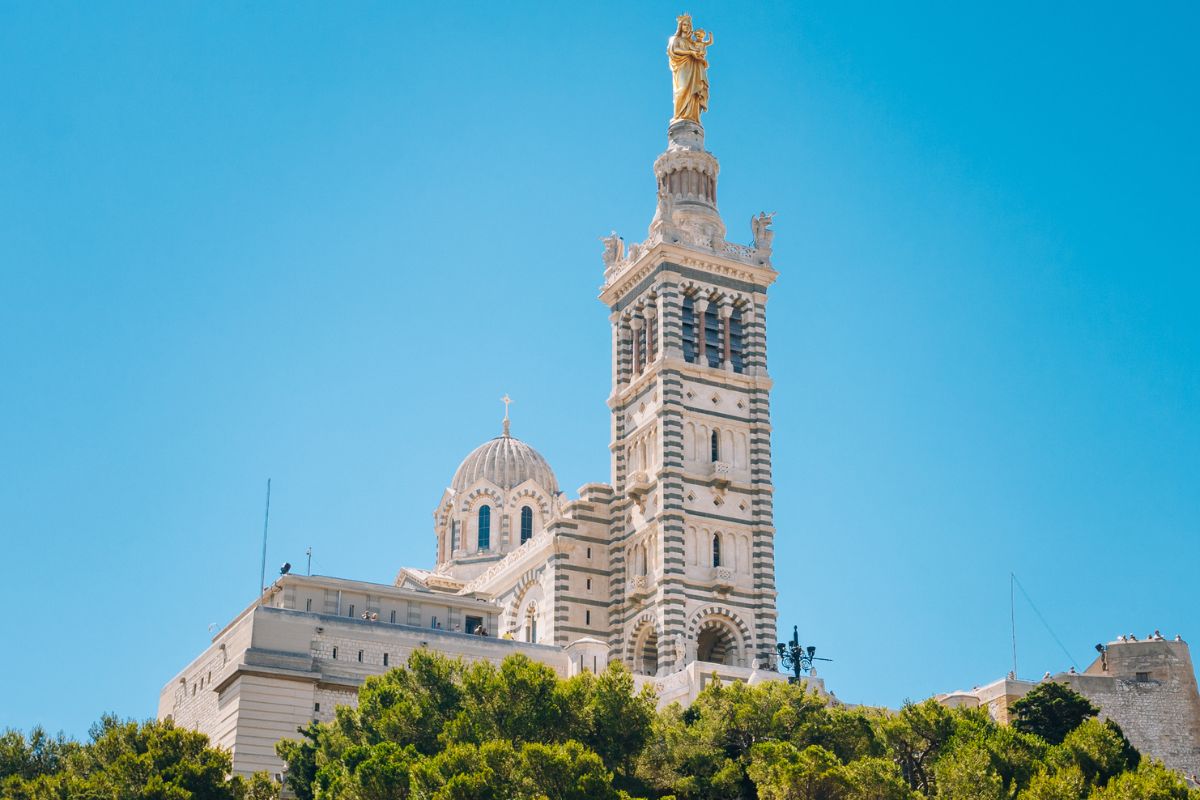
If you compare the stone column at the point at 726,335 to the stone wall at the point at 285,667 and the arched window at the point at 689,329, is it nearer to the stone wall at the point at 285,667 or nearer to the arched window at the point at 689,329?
the arched window at the point at 689,329

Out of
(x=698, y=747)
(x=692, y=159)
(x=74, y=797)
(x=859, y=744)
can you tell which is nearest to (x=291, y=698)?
(x=74, y=797)

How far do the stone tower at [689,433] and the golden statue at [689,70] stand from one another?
852 mm

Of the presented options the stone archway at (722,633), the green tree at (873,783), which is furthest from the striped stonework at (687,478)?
the green tree at (873,783)

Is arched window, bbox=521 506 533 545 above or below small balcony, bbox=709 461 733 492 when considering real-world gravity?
above

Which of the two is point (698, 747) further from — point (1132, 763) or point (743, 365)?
point (743, 365)

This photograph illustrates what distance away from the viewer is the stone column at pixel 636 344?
88250mm

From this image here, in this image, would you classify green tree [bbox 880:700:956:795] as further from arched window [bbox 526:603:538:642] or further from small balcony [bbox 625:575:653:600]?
arched window [bbox 526:603:538:642]

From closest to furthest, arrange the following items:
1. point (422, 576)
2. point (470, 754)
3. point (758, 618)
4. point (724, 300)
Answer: point (470, 754), point (758, 618), point (724, 300), point (422, 576)

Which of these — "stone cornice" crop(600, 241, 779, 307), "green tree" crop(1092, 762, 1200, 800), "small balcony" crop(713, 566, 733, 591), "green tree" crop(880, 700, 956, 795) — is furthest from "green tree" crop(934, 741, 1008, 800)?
"stone cornice" crop(600, 241, 779, 307)

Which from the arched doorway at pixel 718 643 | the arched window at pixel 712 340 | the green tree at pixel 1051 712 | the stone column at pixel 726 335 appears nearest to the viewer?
the green tree at pixel 1051 712

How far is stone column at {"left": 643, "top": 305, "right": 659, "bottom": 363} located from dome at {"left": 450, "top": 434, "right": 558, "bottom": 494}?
1714 centimetres

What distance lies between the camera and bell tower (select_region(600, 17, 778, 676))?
3236 inches

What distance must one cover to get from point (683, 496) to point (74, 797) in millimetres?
31205

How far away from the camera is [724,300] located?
88.4 meters
